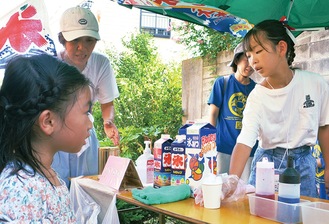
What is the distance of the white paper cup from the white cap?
1.34 m

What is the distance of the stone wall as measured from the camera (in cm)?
315

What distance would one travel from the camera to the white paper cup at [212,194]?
1438mm

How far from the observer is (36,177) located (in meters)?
1.09

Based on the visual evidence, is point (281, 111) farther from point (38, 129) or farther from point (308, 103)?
point (38, 129)

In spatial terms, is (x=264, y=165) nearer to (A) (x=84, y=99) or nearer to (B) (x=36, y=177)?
(A) (x=84, y=99)

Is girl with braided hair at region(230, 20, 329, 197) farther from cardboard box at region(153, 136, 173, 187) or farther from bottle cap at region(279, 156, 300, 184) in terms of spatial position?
bottle cap at region(279, 156, 300, 184)

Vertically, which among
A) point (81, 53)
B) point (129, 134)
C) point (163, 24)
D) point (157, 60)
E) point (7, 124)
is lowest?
point (129, 134)

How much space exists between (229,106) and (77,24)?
1.38 m

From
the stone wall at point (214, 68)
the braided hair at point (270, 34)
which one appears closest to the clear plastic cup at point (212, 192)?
the braided hair at point (270, 34)

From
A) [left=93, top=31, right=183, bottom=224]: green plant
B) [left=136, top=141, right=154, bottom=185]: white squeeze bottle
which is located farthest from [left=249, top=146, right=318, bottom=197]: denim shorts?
[left=93, top=31, right=183, bottom=224]: green plant

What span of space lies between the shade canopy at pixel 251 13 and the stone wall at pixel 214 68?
0.25 metres

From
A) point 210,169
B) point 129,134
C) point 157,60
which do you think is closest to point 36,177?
point 210,169

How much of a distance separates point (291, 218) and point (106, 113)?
1700 mm

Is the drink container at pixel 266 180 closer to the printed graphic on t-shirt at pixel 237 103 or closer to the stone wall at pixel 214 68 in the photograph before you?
the printed graphic on t-shirt at pixel 237 103
